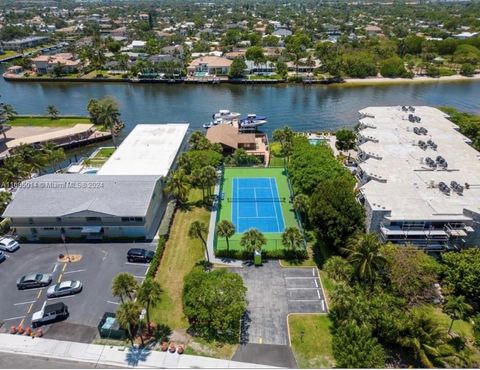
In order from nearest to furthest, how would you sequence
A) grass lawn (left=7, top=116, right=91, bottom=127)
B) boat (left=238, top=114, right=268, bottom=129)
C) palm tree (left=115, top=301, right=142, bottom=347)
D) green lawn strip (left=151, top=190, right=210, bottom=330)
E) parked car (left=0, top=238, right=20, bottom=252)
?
palm tree (left=115, top=301, right=142, bottom=347)
green lawn strip (left=151, top=190, right=210, bottom=330)
parked car (left=0, top=238, right=20, bottom=252)
boat (left=238, top=114, right=268, bottom=129)
grass lawn (left=7, top=116, right=91, bottom=127)

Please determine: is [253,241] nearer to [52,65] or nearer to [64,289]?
[64,289]

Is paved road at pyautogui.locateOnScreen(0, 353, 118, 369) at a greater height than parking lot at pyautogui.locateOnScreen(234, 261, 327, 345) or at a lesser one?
greater

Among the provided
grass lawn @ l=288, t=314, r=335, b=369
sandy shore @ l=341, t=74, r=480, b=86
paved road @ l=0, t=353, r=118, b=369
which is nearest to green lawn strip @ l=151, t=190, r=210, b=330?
paved road @ l=0, t=353, r=118, b=369

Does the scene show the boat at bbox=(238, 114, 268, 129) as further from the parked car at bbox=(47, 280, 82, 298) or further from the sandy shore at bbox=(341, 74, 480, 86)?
the sandy shore at bbox=(341, 74, 480, 86)

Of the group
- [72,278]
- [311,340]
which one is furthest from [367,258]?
[72,278]

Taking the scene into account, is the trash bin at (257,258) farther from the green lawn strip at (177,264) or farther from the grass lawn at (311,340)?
the grass lawn at (311,340)

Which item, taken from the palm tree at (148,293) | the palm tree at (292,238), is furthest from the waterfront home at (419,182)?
the palm tree at (148,293)

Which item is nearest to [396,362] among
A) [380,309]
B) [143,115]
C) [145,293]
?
[380,309]
